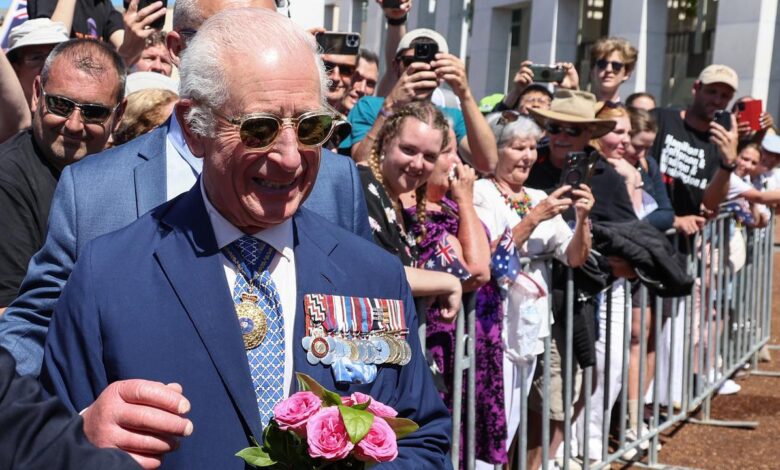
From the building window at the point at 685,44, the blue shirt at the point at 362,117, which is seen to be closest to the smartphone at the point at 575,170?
the blue shirt at the point at 362,117

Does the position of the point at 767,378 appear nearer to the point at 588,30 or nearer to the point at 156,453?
the point at 156,453

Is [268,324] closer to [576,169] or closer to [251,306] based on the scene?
[251,306]

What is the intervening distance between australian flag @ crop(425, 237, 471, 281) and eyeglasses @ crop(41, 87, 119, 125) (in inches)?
59.1

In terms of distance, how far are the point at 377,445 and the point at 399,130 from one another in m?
2.62

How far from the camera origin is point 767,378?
9.39 m

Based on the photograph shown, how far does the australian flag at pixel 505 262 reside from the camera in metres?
4.88

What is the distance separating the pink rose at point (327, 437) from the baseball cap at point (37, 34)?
310cm

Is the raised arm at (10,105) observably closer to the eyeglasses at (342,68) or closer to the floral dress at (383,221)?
the floral dress at (383,221)

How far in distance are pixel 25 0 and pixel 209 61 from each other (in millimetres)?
3578

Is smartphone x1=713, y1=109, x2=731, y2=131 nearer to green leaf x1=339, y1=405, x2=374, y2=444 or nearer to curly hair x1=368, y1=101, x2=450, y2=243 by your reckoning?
curly hair x1=368, y1=101, x2=450, y2=243

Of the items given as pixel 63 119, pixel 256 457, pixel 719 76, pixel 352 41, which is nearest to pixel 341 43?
pixel 352 41

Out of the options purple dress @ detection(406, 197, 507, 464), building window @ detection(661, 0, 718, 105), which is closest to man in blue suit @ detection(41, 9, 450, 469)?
purple dress @ detection(406, 197, 507, 464)

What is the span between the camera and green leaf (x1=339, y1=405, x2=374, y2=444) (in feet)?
6.41

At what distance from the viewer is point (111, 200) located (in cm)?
254
